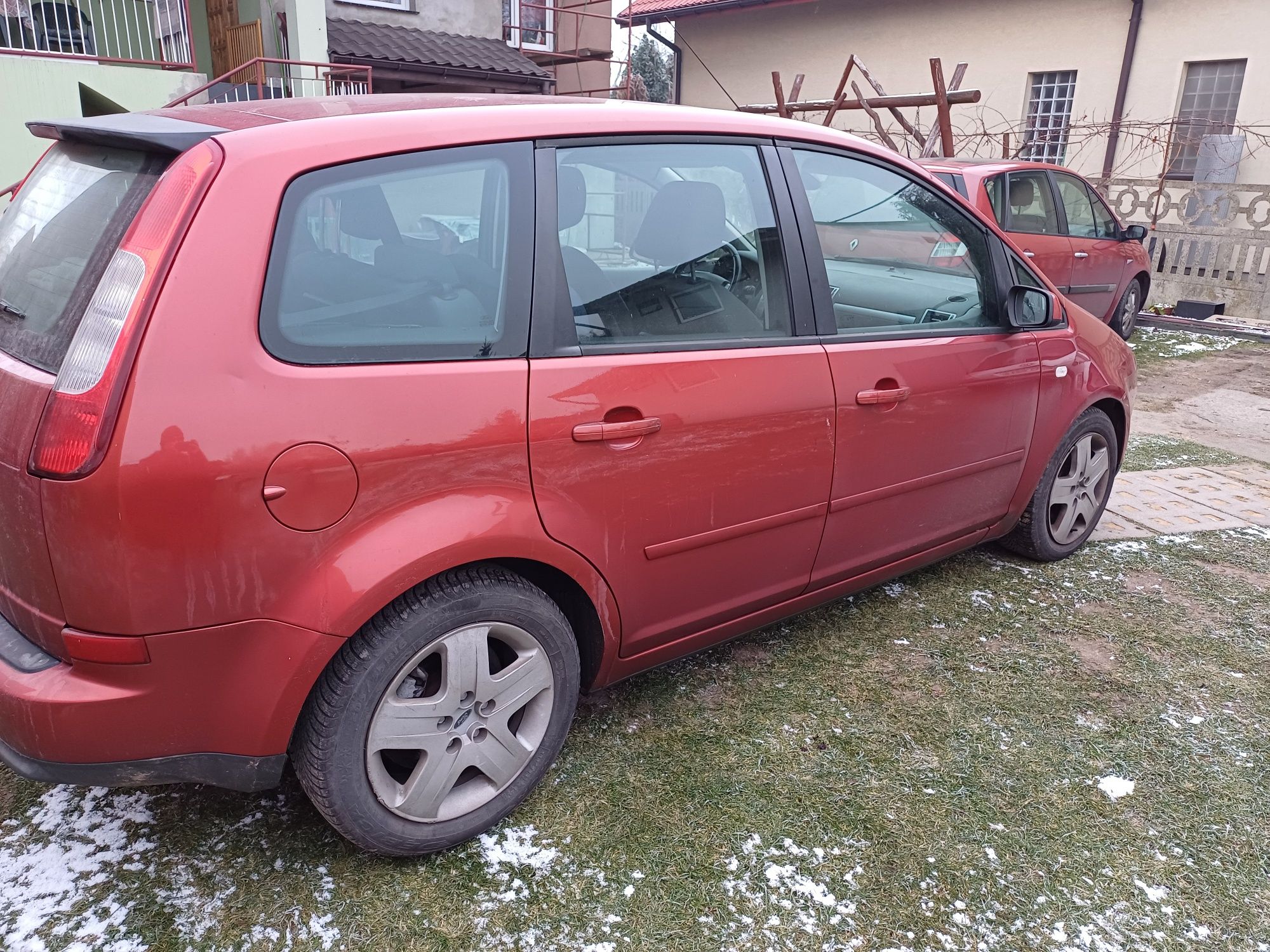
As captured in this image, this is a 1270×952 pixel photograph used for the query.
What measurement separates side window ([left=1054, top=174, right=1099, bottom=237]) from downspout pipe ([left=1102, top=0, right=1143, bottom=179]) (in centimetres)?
715

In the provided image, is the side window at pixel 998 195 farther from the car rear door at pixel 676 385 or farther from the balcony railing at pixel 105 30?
the balcony railing at pixel 105 30

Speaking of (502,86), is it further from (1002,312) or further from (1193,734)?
(1193,734)

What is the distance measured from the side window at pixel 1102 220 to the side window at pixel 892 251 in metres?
6.74

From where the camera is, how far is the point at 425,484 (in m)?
2.01

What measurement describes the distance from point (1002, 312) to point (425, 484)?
2.30 m

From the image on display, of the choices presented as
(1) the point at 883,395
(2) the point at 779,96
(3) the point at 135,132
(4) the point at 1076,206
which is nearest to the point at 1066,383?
(1) the point at 883,395

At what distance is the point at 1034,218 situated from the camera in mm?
8258

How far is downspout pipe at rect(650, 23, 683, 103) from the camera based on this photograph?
22.2 m

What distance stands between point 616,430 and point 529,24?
702 inches

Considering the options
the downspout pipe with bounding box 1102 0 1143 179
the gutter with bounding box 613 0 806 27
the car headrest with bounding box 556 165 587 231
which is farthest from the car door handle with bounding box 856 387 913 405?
the gutter with bounding box 613 0 806 27

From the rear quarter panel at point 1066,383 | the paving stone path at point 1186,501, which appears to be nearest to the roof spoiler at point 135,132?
the rear quarter panel at point 1066,383

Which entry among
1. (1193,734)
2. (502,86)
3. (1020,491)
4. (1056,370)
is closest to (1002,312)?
(1056,370)

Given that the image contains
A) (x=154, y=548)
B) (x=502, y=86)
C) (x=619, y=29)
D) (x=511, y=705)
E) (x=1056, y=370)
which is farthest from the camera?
(x=619, y=29)

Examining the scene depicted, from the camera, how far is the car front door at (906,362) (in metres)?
2.87
